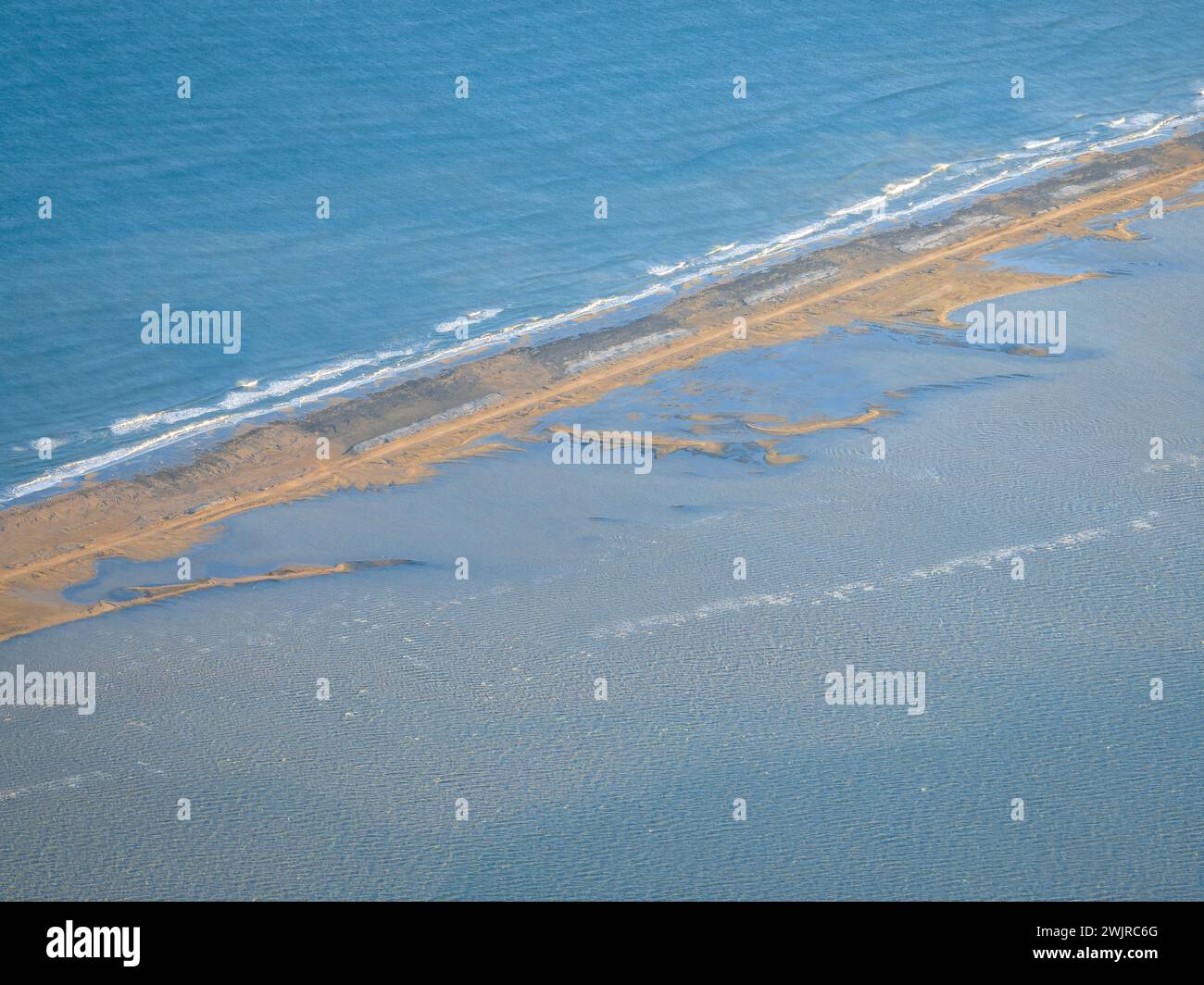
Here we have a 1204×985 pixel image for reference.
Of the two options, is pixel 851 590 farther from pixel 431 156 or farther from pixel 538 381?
pixel 431 156

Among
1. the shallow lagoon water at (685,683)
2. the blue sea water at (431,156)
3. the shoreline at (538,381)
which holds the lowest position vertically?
the shallow lagoon water at (685,683)

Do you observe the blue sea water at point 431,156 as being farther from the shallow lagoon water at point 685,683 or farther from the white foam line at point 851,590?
the white foam line at point 851,590

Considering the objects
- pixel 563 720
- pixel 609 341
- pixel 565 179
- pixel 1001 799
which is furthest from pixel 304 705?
pixel 565 179

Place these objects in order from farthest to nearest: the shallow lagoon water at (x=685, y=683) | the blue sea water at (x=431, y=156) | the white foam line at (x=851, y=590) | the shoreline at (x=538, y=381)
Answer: the blue sea water at (x=431, y=156)
the shoreline at (x=538, y=381)
the white foam line at (x=851, y=590)
the shallow lagoon water at (x=685, y=683)

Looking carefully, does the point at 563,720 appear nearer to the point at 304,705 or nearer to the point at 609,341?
the point at 304,705

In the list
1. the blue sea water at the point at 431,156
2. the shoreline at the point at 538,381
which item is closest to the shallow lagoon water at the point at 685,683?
the shoreline at the point at 538,381

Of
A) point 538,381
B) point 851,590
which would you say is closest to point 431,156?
point 538,381
